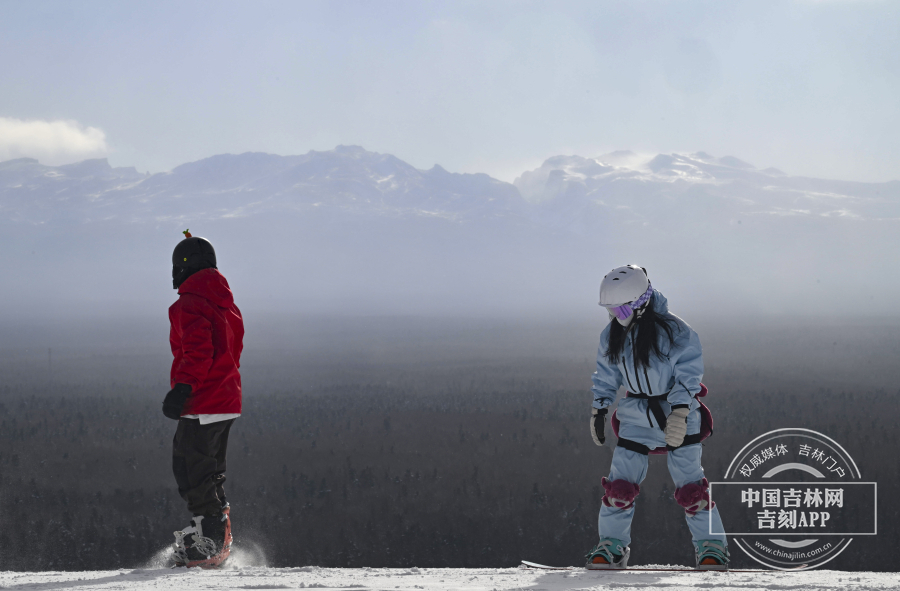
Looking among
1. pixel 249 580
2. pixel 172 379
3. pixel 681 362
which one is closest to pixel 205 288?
pixel 172 379

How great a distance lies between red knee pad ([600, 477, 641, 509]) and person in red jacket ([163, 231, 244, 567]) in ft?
9.26

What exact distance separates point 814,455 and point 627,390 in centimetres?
183

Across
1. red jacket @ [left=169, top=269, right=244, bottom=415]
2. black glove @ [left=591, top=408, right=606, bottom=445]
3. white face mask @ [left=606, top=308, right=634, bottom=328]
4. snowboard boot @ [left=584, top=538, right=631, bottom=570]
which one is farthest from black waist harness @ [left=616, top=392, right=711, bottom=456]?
red jacket @ [left=169, top=269, right=244, bottom=415]

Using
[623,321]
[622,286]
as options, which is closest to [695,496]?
[623,321]

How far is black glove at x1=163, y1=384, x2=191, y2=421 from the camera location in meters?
3.88

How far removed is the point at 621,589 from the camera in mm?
3150

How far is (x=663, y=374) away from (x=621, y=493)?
906 mm

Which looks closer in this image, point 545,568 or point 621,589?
point 621,589

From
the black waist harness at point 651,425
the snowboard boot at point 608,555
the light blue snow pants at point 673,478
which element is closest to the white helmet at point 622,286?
the black waist harness at point 651,425

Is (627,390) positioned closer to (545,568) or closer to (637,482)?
(637,482)

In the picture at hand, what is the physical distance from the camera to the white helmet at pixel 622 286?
414 centimetres

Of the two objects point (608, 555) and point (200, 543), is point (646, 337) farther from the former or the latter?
point (200, 543)

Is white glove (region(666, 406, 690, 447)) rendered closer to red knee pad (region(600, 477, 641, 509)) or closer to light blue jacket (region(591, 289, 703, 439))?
light blue jacket (region(591, 289, 703, 439))

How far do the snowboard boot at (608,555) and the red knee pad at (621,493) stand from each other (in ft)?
0.85
